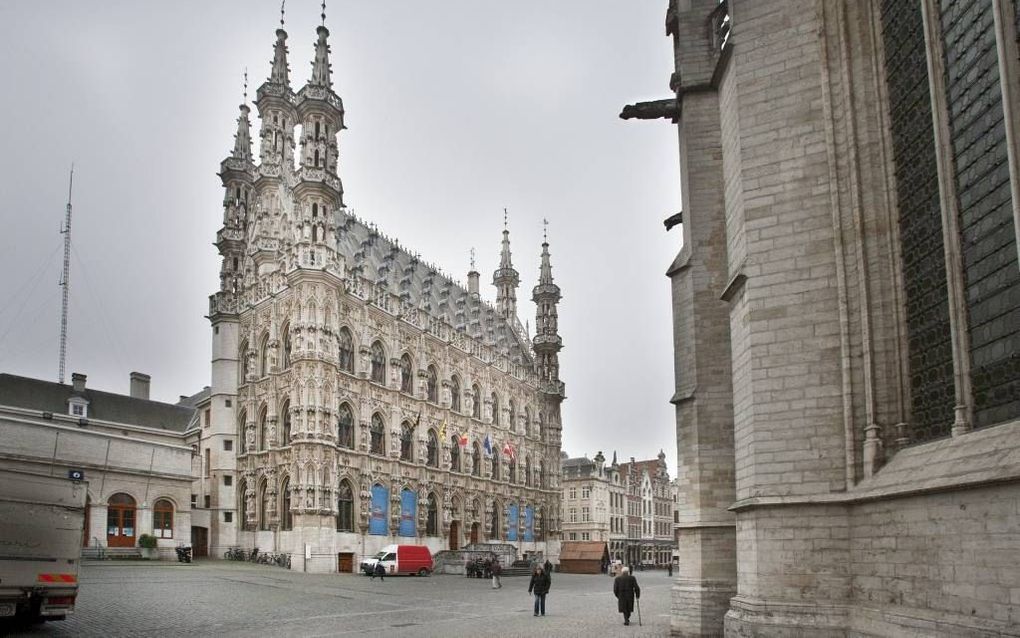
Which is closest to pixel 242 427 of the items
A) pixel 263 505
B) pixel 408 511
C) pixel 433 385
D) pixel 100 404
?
pixel 263 505

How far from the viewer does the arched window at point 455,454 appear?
55469 mm

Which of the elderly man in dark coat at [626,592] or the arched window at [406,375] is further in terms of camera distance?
the arched window at [406,375]

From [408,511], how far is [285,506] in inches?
333

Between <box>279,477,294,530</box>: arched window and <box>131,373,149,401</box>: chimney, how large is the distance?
20.6 meters

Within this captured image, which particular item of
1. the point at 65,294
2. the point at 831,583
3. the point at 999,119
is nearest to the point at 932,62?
the point at 999,119

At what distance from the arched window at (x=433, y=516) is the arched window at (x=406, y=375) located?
6602 millimetres

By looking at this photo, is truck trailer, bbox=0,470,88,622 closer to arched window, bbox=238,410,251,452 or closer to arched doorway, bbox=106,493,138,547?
arched doorway, bbox=106,493,138,547

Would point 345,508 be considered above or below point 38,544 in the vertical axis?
below

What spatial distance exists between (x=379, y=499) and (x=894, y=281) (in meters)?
39.3

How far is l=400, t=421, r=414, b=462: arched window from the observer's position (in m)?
50.6

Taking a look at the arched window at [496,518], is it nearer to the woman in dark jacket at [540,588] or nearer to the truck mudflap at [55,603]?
the woman in dark jacket at [540,588]

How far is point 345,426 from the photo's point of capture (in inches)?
1799

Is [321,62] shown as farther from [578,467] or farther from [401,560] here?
[578,467]

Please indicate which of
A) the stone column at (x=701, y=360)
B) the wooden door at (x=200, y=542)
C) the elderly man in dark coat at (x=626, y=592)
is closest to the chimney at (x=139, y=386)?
the wooden door at (x=200, y=542)
